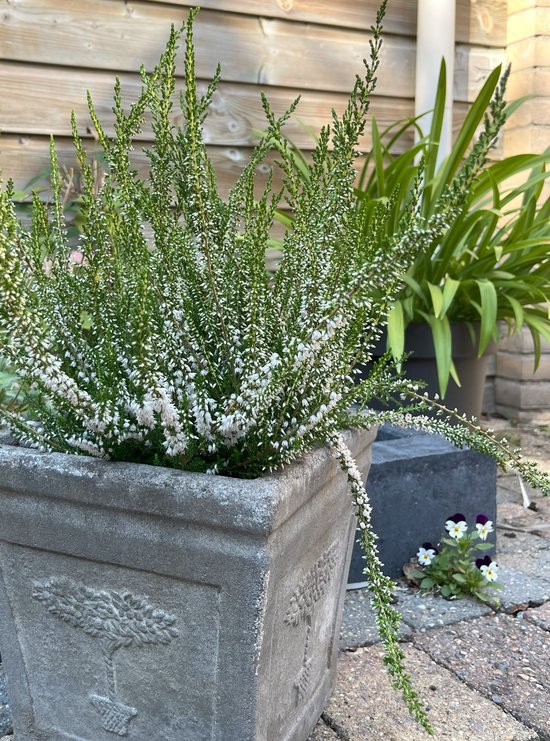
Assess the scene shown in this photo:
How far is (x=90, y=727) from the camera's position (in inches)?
47.6

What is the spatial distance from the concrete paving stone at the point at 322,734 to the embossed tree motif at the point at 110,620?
38 centimetres

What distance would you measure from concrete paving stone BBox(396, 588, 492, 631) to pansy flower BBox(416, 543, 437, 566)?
0.07m

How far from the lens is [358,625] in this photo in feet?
5.98

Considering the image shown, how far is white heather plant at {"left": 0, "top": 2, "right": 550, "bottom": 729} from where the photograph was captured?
3.42 ft

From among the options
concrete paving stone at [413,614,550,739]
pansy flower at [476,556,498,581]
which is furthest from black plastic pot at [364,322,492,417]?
concrete paving stone at [413,614,550,739]

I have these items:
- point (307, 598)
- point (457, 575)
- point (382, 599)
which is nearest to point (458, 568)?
point (457, 575)

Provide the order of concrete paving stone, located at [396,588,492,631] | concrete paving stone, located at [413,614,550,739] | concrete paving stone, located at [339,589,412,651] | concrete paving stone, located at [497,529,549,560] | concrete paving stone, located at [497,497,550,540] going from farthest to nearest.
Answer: concrete paving stone, located at [497,497,550,540], concrete paving stone, located at [497,529,549,560], concrete paving stone, located at [396,588,492,631], concrete paving stone, located at [339,589,412,651], concrete paving stone, located at [413,614,550,739]

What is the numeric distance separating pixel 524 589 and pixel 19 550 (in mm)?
1375

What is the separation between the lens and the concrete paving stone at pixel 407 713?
1415 mm

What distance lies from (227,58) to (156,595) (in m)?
2.64

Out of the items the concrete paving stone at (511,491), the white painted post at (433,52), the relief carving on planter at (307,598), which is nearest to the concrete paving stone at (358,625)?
the relief carving on planter at (307,598)

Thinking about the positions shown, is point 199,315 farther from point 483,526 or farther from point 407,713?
point 483,526

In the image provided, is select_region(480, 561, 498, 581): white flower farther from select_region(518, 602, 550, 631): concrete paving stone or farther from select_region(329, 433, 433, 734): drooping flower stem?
select_region(329, 433, 433, 734): drooping flower stem

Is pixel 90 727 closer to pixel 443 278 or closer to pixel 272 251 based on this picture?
pixel 443 278
